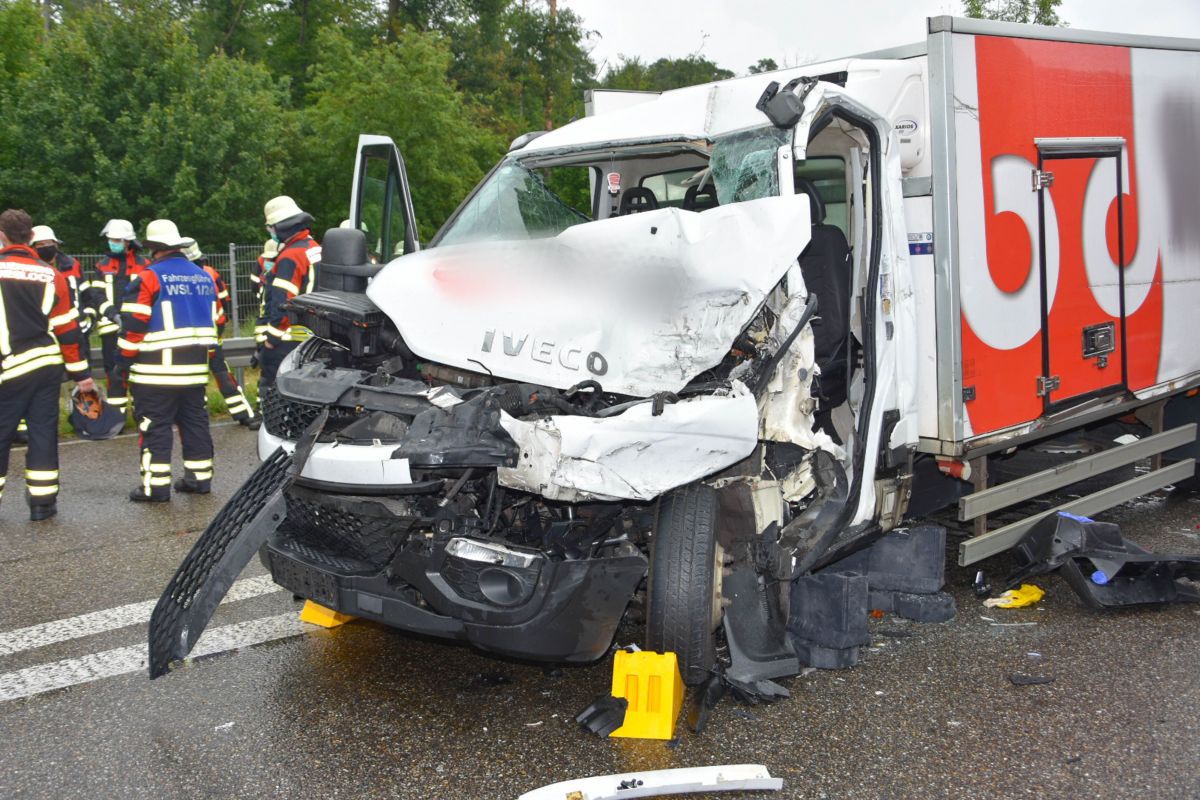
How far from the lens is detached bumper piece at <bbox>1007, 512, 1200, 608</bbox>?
482cm

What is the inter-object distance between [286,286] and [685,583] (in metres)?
5.83

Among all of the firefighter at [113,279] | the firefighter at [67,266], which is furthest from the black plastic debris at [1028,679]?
the firefighter at [113,279]

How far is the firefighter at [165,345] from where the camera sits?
284 inches

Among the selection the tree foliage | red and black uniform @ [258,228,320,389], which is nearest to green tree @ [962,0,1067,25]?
the tree foliage

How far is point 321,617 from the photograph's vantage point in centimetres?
484

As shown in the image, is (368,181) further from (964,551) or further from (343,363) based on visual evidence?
(964,551)

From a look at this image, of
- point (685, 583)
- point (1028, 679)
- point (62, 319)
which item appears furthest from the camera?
point (62, 319)

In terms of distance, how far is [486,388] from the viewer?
3850mm

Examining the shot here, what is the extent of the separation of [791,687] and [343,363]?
84.2 inches

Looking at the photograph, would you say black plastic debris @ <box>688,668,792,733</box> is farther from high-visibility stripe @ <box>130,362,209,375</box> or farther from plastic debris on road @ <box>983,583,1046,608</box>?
high-visibility stripe @ <box>130,362,209,375</box>

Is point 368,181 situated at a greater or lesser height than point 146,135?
lesser

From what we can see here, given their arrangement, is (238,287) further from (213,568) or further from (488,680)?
(213,568)

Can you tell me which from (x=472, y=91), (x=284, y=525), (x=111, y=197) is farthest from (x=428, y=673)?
(x=472, y=91)

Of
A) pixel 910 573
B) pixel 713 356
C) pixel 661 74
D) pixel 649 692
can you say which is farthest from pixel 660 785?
pixel 661 74
